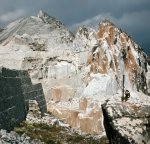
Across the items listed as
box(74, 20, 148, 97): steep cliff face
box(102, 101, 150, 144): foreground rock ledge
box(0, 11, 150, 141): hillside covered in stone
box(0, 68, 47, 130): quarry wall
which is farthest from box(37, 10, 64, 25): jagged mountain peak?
box(102, 101, 150, 144): foreground rock ledge

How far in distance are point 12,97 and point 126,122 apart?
15.3 meters

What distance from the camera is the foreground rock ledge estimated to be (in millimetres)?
6176

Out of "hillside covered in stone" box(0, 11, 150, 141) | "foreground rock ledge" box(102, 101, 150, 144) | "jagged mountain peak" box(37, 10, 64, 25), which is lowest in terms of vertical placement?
"foreground rock ledge" box(102, 101, 150, 144)

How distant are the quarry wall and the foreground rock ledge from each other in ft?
38.5

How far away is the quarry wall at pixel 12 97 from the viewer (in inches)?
725

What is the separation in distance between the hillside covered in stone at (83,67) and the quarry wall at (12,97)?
9.02m

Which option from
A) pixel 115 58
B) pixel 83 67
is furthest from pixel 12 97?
pixel 83 67

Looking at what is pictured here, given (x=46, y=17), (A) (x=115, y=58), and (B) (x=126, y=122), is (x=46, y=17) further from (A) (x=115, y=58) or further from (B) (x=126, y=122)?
(B) (x=126, y=122)

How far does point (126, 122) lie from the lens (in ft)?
21.0

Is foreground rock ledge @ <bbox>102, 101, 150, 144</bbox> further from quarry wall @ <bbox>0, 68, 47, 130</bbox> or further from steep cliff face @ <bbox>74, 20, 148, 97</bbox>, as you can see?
steep cliff face @ <bbox>74, 20, 148, 97</bbox>

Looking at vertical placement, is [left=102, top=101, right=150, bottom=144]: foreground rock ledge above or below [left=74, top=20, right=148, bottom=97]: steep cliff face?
below

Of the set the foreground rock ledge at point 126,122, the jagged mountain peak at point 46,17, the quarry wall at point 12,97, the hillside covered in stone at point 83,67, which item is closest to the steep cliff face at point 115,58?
the hillside covered in stone at point 83,67

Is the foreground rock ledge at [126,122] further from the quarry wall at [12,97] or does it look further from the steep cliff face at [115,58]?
the steep cliff face at [115,58]

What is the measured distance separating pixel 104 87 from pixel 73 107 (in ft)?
16.1
